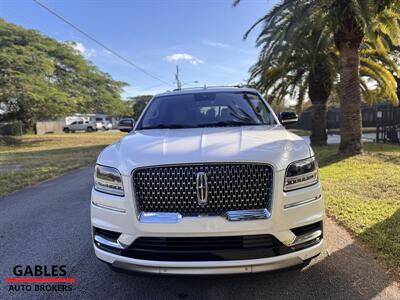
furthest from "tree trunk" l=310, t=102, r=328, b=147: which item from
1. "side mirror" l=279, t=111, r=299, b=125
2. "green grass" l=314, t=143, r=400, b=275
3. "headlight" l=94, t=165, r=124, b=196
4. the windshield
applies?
"headlight" l=94, t=165, r=124, b=196

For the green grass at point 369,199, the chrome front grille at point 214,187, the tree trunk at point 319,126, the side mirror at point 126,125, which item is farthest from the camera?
the tree trunk at point 319,126

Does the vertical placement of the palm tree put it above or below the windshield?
above

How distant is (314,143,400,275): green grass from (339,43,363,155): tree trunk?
3.43 ft

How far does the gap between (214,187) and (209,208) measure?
7.0 inches

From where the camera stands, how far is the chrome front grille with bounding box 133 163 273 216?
8.84ft

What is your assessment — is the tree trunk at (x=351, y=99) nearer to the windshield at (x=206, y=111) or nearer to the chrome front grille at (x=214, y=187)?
the windshield at (x=206, y=111)

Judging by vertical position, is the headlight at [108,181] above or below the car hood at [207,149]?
below

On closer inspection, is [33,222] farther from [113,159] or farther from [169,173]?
[169,173]

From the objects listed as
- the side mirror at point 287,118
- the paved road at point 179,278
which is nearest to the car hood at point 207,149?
the paved road at point 179,278

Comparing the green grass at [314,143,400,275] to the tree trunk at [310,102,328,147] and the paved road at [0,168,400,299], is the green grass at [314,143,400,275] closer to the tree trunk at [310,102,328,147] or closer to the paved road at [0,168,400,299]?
the paved road at [0,168,400,299]

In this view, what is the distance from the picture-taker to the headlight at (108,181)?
2826 mm

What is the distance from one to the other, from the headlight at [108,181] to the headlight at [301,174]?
54.0 inches

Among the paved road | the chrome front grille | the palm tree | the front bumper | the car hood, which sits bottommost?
the paved road

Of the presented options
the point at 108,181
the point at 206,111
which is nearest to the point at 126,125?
the point at 206,111
